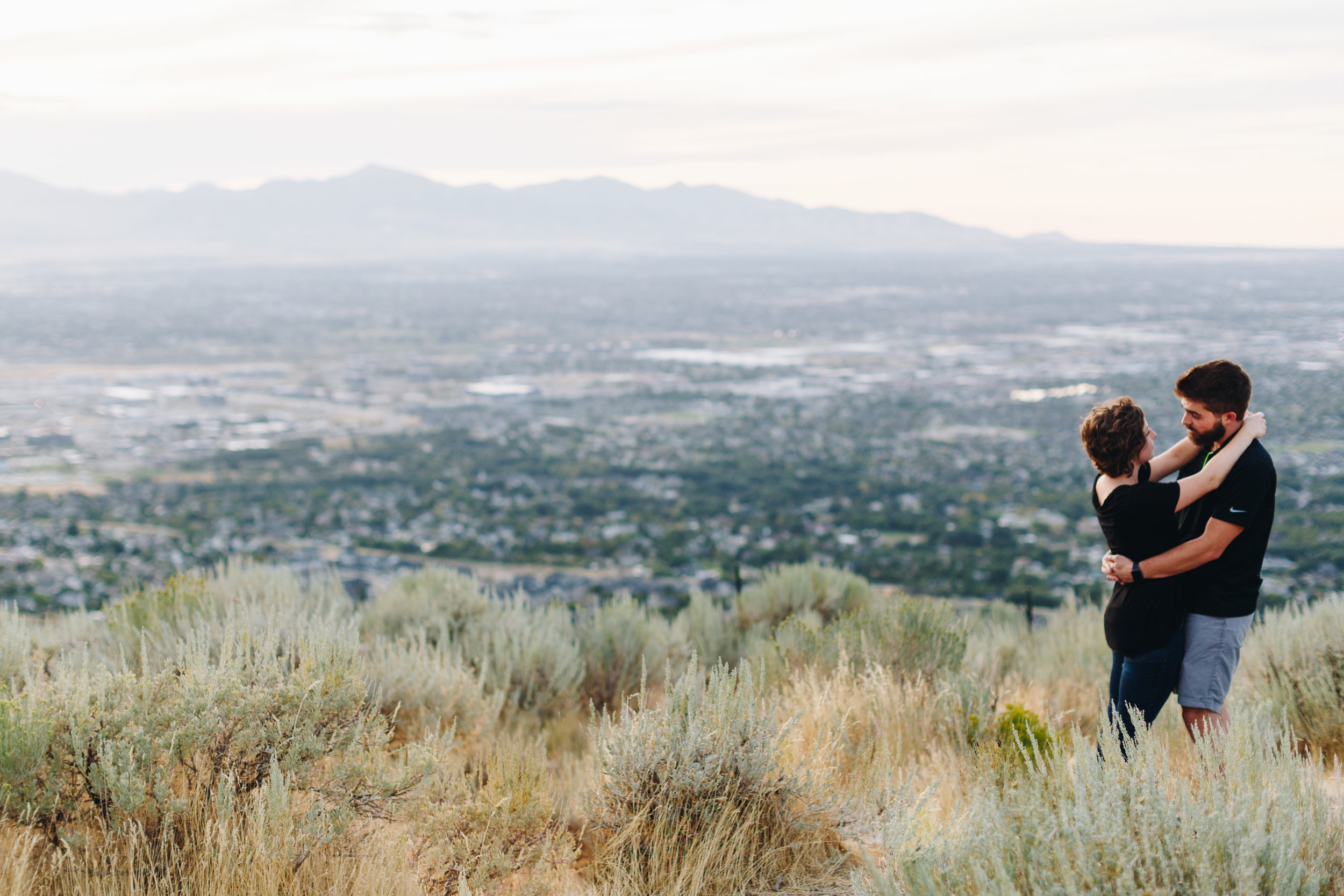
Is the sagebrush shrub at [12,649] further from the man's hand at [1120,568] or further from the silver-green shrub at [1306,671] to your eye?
the silver-green shrub at [1306,671]

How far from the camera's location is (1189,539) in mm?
3482

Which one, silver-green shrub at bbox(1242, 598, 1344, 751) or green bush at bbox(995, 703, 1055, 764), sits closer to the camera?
green bush at bbox(995, 703, 1055, 764)

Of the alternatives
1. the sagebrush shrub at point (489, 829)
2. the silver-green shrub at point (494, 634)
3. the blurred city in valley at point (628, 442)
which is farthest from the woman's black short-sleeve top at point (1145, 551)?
Answer: the blurred city in valley at point (628, 442)

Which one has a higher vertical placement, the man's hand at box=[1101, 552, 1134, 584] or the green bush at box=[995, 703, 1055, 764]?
the man's hand at box=[1101, 552, 1134, 584]

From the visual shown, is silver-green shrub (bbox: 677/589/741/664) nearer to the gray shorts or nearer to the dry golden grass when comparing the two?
the dry golden grass

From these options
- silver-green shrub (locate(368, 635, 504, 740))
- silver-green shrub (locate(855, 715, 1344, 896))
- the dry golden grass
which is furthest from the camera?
silver-green shrub (locate(368, 635, 504, 740))

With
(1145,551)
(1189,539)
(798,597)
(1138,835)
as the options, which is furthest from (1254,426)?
(798,597)

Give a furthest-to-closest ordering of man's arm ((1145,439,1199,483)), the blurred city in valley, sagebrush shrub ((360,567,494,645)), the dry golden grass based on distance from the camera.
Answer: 1. the blurred city in valley
2. sagebrush shrub ((360,567,494,645))
3. man's arm ((1145,439,1199,483))
4. the dry golden grass

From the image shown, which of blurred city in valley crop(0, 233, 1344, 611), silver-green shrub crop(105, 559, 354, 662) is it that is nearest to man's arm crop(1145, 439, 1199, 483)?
silver-green shrub crop(105, 559, 354, 662)

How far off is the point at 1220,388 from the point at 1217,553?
571 millimetres

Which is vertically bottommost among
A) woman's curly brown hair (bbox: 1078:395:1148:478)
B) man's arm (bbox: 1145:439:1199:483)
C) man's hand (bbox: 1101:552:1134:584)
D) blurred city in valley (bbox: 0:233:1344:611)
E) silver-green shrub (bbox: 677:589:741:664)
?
blurred city in valley (bbox: 0:233:1344:611)

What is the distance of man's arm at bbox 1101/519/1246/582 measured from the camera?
10.9ft

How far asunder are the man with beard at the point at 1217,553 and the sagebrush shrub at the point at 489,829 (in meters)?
2.32

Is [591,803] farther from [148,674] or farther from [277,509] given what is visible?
[277,509]
